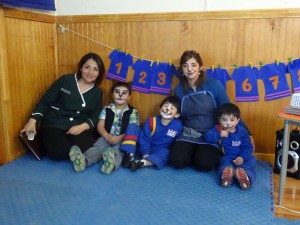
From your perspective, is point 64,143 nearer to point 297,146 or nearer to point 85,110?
point 85,110

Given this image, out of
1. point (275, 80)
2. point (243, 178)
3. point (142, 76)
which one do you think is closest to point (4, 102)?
point (142, 76)

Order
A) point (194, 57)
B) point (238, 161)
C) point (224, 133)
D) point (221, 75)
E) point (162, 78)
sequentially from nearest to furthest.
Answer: point (238, 161)
point (224, 133)
point (194, 57)
point (221, 75)
point (162, 78)

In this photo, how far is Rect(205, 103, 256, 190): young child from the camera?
5.97 feet

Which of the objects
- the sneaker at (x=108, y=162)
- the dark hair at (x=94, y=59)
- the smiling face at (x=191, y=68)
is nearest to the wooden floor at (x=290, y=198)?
the smiling face at (x=191, y=68)

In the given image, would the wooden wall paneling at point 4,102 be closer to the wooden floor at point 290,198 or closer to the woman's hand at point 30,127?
the woman's hand at point 30,127

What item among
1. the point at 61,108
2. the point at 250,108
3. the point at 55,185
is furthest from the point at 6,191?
the point at 250,108

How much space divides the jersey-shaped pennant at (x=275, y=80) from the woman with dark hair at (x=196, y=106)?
316 millimetres

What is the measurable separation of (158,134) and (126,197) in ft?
2.08

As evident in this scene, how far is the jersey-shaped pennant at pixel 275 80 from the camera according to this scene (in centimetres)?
210

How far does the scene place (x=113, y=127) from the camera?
2.30 metres

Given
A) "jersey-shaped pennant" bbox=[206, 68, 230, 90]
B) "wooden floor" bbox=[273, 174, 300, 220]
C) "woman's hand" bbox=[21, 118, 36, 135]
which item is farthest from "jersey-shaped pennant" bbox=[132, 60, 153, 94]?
"wooden floor" bbox=[273, 174, 300, 220]

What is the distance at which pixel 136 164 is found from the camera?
1.97 m

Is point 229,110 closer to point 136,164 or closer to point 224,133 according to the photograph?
point 224,133

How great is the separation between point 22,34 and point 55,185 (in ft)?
3.66
